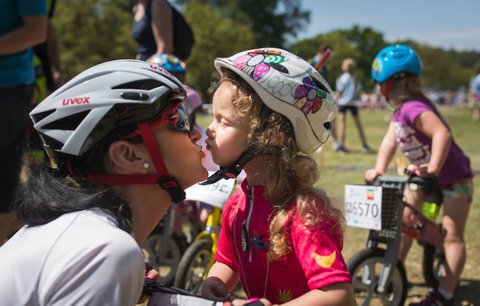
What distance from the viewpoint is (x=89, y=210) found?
169 cm

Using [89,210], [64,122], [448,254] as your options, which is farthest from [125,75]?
[448,254]

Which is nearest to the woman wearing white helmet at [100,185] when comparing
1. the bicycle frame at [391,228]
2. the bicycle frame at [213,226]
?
the bicycle frame at [391,228]

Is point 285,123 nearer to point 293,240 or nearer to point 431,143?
point 293,240

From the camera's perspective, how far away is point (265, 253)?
92.0 inches

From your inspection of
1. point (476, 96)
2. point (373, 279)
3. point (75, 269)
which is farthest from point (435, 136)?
point (476, 96)

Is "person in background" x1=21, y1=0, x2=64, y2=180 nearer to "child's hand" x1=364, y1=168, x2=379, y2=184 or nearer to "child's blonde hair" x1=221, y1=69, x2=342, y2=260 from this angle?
"child's hand" x1=364, y1=168, x2=379, y2=184

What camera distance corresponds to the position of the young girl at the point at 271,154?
2.27 m

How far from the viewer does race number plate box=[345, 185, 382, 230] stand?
12.9 ft

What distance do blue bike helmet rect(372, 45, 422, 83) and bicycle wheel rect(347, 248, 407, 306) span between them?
130cm

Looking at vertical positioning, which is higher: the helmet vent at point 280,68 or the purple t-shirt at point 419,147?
the helmet vent at point 280,68

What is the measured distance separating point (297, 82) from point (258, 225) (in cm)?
60

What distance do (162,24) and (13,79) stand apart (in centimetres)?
148

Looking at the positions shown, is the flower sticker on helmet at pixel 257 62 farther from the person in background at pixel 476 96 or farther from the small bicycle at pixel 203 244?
the person in background at pixel 476 96

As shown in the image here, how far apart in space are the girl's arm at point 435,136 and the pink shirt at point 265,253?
1895 millimetres
